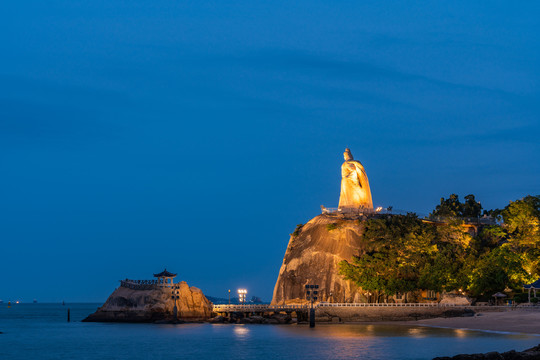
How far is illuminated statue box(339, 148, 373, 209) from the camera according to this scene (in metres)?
107

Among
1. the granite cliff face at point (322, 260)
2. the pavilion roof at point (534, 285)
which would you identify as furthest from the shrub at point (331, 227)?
the pavilion roof at point (534, 285)

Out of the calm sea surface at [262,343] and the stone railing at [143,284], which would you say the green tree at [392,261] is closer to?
the calm sea surface at [262,343]

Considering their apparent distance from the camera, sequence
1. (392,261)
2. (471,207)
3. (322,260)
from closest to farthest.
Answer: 1. (392,261)
2. (322,260)
3. (471,207)

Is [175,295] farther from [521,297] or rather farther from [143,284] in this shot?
[521,297]

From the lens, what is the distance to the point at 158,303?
89000 mm

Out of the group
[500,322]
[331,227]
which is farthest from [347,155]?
[500,322]

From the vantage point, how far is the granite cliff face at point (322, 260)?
3784 inches

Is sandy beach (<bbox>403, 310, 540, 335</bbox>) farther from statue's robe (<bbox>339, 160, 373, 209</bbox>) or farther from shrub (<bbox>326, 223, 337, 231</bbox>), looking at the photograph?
statue's robe (<bbox>339, 160, 373, 209</bbox>)

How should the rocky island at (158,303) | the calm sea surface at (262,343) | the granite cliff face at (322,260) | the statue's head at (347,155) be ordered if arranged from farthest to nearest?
1. the statue's head at (347,155)
2. the granite cliff face at (322,260)
3. the rocky island at (158,303)
4. the calm sea surface at (262,343)

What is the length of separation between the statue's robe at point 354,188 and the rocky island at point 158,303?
28626 mm

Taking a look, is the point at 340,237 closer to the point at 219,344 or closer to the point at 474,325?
the point at 474,325

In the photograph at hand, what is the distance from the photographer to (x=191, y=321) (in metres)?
89.1

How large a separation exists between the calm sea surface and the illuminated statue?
3249 cm

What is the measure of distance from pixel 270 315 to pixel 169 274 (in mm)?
14613
